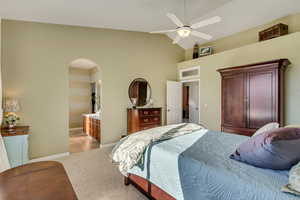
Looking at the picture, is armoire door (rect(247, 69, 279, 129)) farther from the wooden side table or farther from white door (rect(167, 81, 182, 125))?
the wooden side table

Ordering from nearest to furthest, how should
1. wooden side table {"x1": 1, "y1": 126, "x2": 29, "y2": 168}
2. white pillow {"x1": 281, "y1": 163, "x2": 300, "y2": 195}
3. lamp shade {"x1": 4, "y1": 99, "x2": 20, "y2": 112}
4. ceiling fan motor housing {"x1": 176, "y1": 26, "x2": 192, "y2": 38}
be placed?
white pillow {"x1": 281, "y1": 163, "x2": 300, "y2": 195}, wooden side table {"x1": 1, "y1": 126, "x2": 29, "y2": 168}, ceiling fan motor housing {"x1": 176, "y1": 26, "x2": 192, "y2": 38}, lamp shade {"x1": 4, "y1": 99, "x2": 20, "y2": 112}

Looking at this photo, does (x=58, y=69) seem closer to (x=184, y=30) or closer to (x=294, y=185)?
(x=184, y=30)

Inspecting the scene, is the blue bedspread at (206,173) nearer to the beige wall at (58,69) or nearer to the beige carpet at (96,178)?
the beige carpet at (96,178)

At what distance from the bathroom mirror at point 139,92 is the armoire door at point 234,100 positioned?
221 centimetres

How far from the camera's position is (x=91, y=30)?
4.20 meters

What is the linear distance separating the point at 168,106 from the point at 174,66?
4.66 ft

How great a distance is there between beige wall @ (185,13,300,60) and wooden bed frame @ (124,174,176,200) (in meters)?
4.21

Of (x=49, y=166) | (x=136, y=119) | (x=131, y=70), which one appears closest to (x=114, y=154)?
(x=49, y=166)

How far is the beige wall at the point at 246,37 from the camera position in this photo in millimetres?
3545

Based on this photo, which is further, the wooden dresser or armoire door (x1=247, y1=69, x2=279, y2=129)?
the wooden dresser

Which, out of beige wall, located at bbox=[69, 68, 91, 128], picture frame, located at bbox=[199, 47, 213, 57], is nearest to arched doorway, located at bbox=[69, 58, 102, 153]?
beige wall, located at bbox=[69, 68, 91, 128]

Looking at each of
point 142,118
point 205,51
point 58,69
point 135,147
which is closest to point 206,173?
point 135,147

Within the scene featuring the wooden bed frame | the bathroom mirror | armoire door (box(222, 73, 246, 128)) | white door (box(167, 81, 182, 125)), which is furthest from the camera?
white door (box(167, 81, 182, 125))

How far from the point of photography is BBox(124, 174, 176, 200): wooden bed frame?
1853mm
